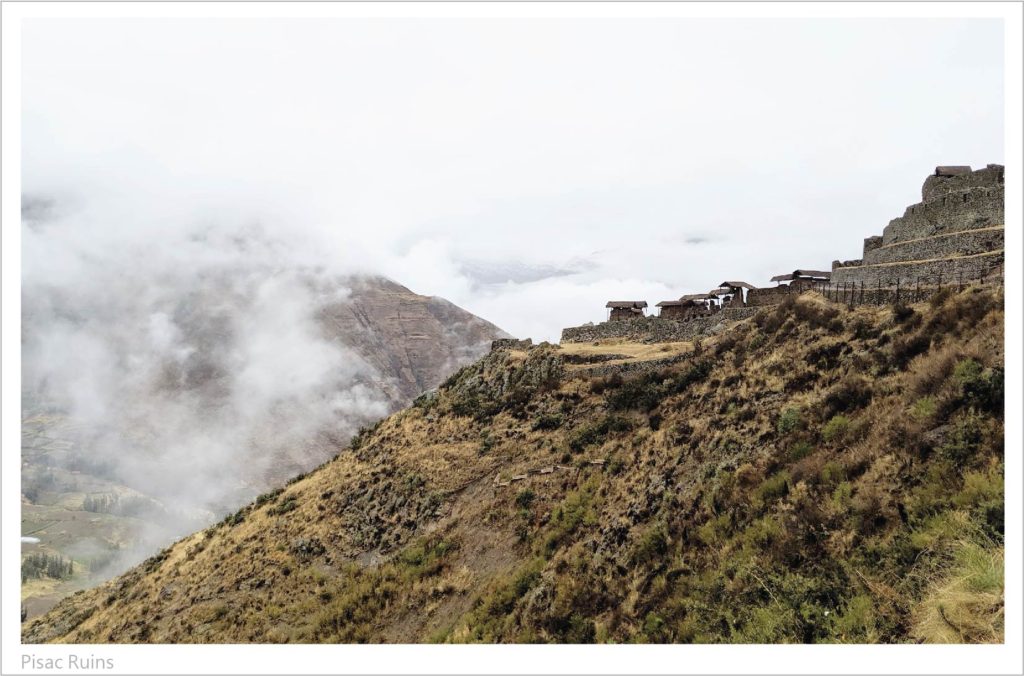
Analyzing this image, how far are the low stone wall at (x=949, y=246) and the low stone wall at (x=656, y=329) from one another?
1323 centimetres

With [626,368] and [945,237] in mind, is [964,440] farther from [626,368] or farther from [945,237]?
[626,368]

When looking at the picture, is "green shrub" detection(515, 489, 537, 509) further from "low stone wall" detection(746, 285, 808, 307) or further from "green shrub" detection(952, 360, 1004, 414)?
"low stone wall" detection(746, 285, 808, 307)

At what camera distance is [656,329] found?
149ft

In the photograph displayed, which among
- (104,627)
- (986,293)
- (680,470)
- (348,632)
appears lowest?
(104,627)

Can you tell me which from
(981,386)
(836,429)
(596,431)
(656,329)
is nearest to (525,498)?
(596,431)

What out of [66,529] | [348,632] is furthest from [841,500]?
[66,529]

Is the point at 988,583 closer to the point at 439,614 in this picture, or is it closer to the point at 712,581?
the point at 712,581

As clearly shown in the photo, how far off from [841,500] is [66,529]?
256 meters

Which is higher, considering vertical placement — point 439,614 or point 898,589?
point 898,589

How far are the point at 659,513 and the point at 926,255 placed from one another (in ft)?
67.2

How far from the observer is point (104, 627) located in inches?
1057

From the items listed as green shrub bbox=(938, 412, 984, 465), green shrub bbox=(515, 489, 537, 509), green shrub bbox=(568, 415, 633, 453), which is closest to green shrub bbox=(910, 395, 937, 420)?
green shrub bbox=(938, 412, 984, 465)

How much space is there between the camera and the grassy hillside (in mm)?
9672

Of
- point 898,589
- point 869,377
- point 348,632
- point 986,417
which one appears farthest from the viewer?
point 348,632
